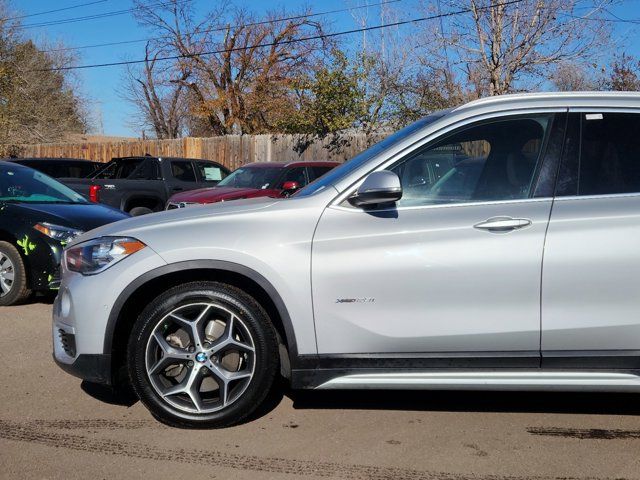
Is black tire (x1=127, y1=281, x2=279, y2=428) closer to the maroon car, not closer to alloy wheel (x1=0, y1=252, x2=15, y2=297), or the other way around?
alloy wheel (x1=0, y1=252, x2=15, y2=297)

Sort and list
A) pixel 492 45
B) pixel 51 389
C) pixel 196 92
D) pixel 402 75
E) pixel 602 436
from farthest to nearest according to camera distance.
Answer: pixel 196 92
pixel 402 75
pixel 492 45
pixel 51 389
pixel 602 436

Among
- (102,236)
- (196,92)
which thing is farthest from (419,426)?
(196,92)

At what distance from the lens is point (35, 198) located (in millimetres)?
8211

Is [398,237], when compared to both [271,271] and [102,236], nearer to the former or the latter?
[271,271]

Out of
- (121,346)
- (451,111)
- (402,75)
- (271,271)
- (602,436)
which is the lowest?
(602,436)

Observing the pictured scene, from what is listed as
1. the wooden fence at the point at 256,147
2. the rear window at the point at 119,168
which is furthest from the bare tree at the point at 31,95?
the rear window at the point at 119,168

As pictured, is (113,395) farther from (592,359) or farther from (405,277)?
(592,359)

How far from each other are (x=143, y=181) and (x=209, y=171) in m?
1.68

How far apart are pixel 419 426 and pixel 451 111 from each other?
1.88 meters

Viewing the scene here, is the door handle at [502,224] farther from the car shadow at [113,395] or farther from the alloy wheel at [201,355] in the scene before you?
the car shadow at [113,395]

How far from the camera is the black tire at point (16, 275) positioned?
7395 millimetres

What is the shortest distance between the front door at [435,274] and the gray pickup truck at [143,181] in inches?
447

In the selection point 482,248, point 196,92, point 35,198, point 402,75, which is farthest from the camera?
point 196,92

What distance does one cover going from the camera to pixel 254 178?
13062 millimetres
